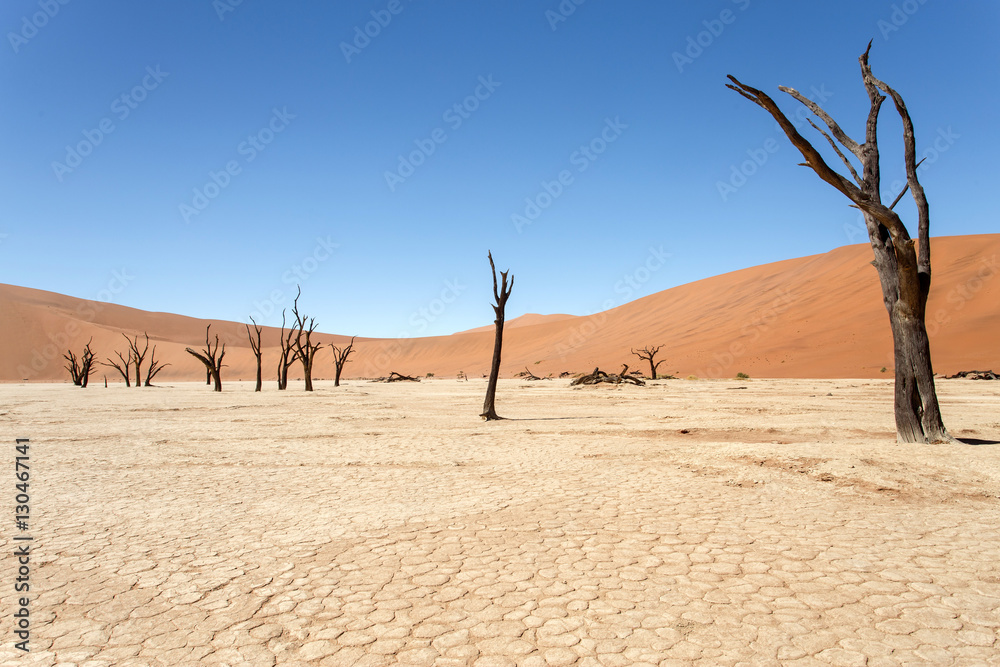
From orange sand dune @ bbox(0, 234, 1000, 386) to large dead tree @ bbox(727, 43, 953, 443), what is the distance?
70.7 feet

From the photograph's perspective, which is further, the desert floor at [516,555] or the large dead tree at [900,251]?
the large dead tree at [900,251]

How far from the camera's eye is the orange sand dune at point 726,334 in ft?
95.2

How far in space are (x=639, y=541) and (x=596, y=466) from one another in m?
2.94

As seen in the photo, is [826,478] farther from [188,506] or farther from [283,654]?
[188,506]

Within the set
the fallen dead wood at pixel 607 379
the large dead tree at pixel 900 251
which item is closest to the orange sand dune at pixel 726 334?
the fallen dead wood at pixel 607 379

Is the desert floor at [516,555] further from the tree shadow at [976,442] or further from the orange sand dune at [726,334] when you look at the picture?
the orange sand dune at [726,334]

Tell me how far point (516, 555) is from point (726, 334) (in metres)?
39.7

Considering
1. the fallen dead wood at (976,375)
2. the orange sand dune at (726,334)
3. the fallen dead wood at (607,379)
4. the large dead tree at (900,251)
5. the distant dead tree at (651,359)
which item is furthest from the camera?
the distant dead tree at (651,359)

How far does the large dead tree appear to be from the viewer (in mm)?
7340

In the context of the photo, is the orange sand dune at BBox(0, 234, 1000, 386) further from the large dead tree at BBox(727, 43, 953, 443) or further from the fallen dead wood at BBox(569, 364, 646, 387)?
the large dead tree at BBox(727, 43, 953, 443)

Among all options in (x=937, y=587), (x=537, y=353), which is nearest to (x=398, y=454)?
(x=937, y=587)

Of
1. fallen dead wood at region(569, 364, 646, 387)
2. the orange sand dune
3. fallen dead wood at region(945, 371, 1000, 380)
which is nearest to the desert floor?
fallen dead wood at region(569, 364, 646, 387)

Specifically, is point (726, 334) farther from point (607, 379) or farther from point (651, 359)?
point (607, 379)

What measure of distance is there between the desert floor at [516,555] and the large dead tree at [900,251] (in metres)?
0.56
